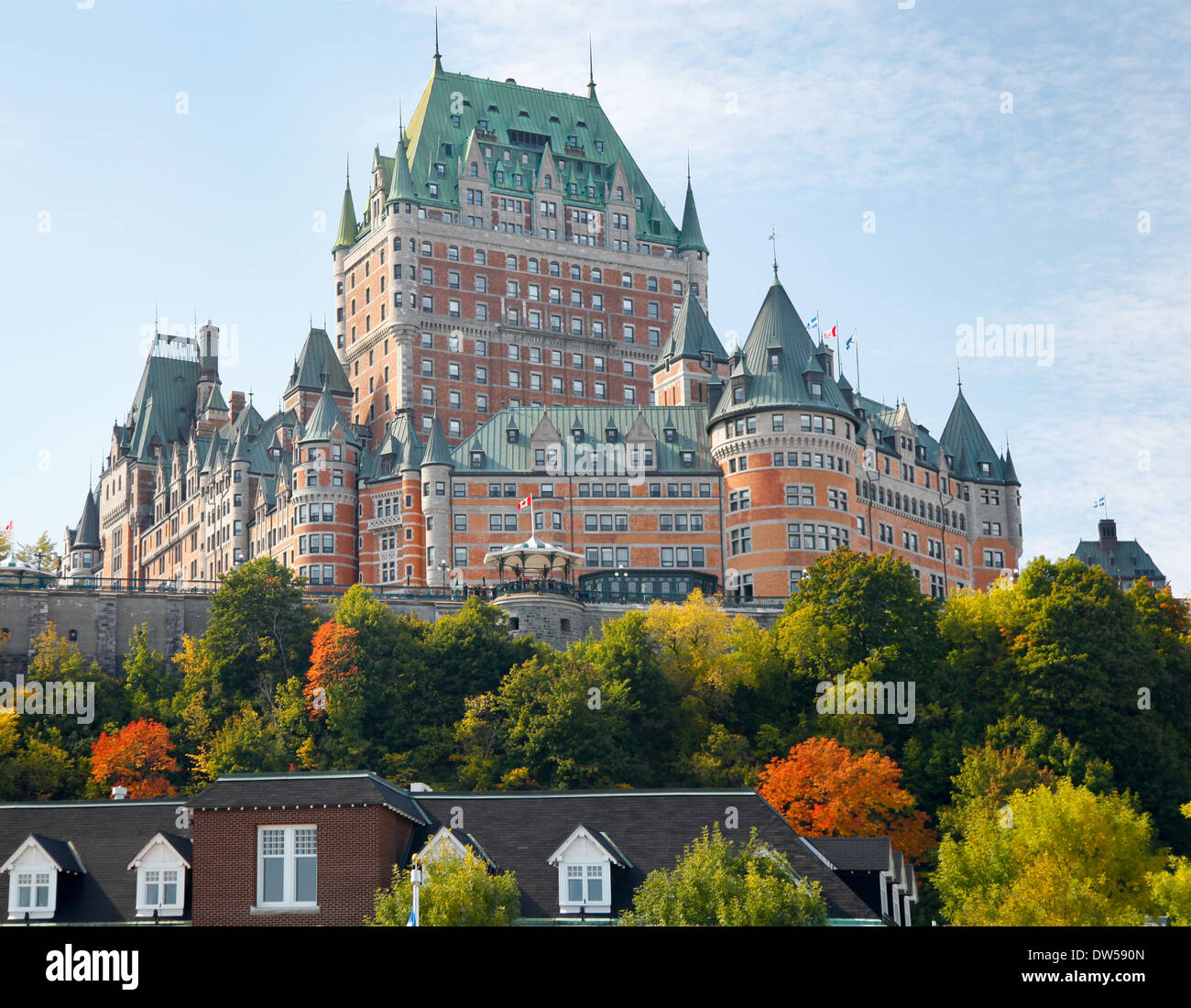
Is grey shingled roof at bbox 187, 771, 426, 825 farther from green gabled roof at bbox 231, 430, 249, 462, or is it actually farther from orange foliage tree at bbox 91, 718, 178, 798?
green gabled roof at bbox 231, 430, 249, 462

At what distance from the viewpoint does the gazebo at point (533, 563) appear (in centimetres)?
11950

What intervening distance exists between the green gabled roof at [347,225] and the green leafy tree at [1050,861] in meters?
121

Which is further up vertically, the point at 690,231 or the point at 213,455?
the point at 690,231

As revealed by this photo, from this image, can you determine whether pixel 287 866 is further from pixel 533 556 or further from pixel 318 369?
pixel 318 369

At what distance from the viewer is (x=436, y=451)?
462ft

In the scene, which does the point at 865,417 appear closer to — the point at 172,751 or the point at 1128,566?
the point at 1128,566

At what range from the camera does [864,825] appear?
273 ft

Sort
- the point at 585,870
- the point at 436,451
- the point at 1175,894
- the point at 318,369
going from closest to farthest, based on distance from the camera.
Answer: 1. the point at 585,870
2. the point at 1175,894
3. the point at 436,451
4. the point at 318,369

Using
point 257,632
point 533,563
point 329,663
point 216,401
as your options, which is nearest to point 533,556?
point 533,563

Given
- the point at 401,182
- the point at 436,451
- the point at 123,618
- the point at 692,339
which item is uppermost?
the point at 401,182

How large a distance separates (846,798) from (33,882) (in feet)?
141

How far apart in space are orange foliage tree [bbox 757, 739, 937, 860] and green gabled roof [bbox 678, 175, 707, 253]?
320 ft
